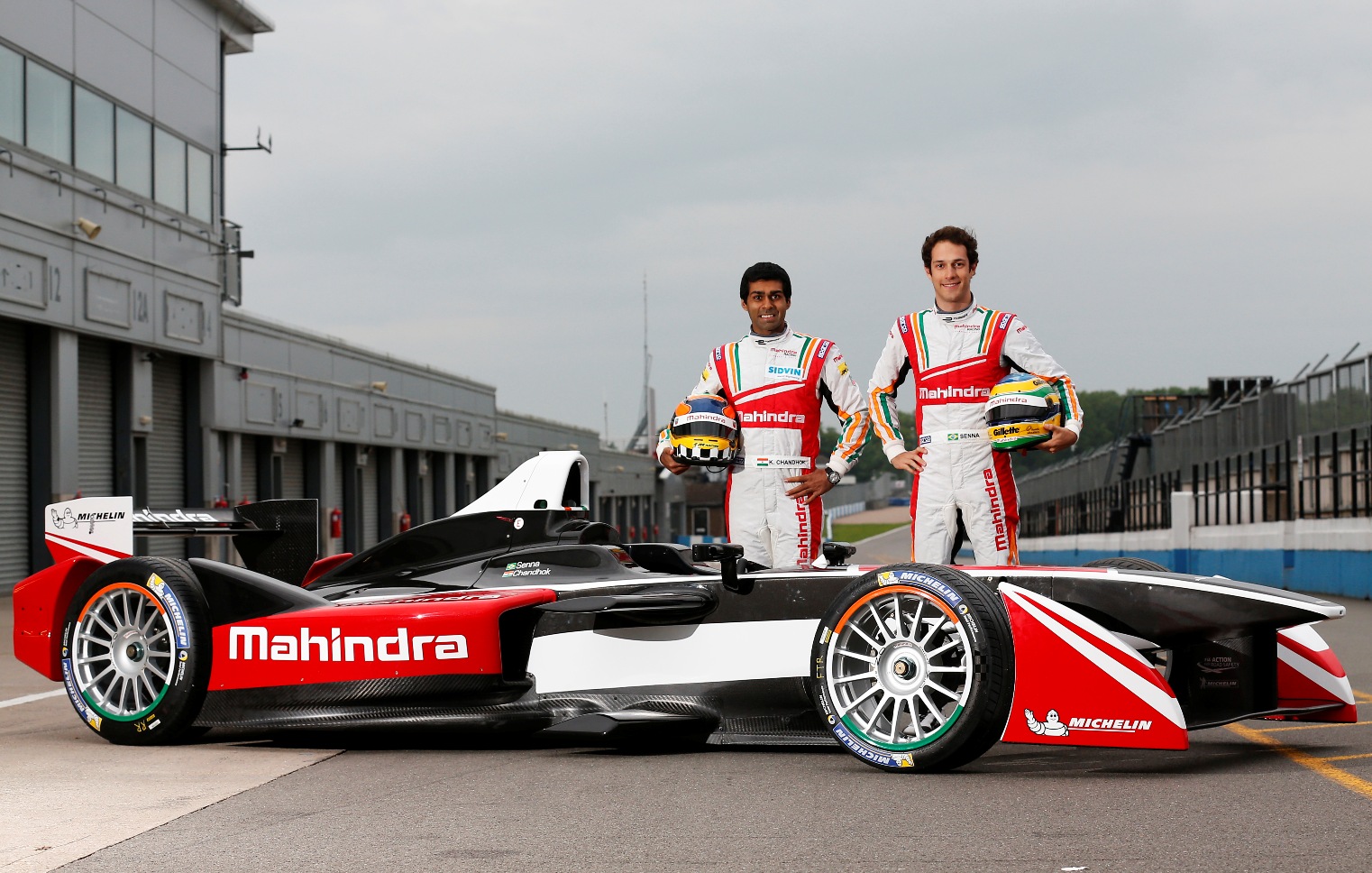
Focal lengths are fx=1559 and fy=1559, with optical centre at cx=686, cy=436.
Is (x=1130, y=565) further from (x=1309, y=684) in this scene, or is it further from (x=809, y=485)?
(x=809, y=485)

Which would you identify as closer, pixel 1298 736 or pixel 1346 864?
pixel 1346 864

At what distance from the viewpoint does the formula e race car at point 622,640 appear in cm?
474

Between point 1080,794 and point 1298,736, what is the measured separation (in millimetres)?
1808

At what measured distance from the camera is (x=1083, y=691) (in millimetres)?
4645

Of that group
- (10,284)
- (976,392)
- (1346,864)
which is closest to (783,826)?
(1346,864)

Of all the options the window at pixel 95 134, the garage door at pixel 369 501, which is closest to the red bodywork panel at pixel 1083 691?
the window at pixel 95 134

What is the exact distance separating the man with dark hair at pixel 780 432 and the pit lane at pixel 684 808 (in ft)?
4.45

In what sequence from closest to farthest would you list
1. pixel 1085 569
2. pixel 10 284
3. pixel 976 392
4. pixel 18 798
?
pixel 18 798
pixel 1085 569
pixel 976 392
pixel 10 284

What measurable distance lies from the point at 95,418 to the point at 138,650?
20916 millimetres

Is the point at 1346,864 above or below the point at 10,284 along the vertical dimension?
below

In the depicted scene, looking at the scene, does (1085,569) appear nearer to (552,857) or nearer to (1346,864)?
(1346,864)

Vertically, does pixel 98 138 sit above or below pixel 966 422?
above

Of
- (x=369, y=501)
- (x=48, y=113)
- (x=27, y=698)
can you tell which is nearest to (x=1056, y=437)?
(x=27, y=698)

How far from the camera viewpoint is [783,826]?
161 inches
